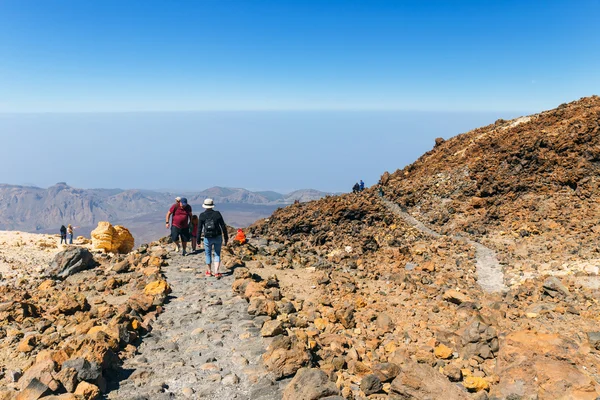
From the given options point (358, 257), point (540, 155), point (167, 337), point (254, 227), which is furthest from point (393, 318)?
point (540, 155)

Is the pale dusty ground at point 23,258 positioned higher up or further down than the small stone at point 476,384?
further down

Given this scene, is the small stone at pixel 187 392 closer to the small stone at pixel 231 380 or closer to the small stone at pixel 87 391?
the small stone at pixel 231 380

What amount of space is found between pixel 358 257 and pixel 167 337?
11.5 metres

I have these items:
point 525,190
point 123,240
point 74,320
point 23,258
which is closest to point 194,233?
point 74,320

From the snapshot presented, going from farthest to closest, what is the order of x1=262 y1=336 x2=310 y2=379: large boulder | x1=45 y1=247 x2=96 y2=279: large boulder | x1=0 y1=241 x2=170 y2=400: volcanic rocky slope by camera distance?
x1=45 y1=247 x2=96 y2=279: large boulder, x1=262 y1=336 x2=310 y2=379: large boulder, x1=0 y1=241 x2=170 y2=400: volcanic rocky slope

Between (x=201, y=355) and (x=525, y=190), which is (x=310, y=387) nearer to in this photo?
(x=201, y=355)

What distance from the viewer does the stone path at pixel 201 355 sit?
6098 millimetres

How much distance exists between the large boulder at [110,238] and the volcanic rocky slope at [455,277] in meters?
8.01

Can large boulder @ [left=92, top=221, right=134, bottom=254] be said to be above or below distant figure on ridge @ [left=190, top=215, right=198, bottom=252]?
below

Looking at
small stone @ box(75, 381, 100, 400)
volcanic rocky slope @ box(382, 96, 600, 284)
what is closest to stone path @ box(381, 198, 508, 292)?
volcanic rocky slope @ box(382, 96, 600, 284)

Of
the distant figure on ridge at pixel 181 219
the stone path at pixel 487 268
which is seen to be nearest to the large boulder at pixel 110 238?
the distant figure on ridge at pixel 181 219

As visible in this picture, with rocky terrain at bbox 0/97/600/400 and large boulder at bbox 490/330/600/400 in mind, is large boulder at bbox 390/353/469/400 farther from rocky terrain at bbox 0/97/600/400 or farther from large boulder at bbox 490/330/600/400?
large boulder at bbox 490/330/600/400

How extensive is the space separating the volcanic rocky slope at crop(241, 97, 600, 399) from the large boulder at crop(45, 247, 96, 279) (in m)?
6.69

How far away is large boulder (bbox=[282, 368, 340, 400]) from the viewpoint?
5.61 metres
